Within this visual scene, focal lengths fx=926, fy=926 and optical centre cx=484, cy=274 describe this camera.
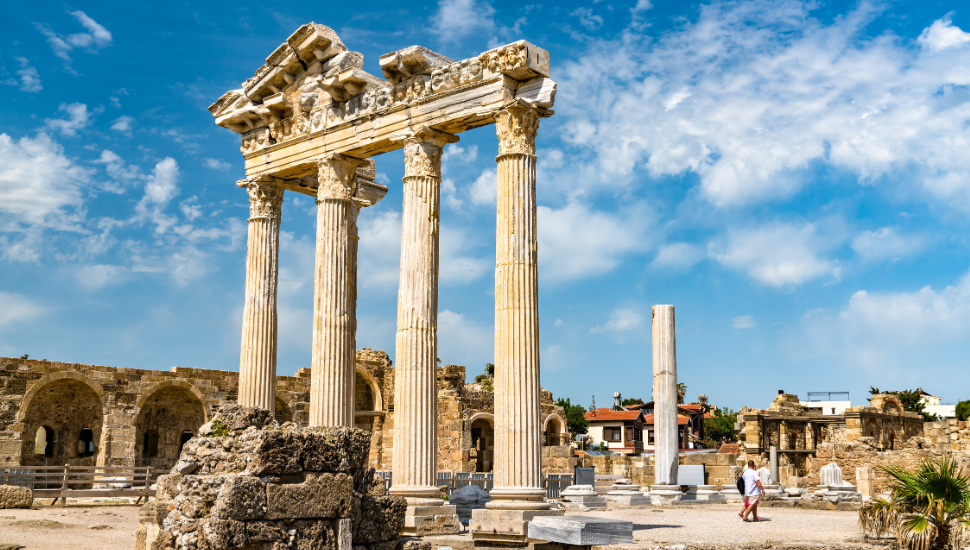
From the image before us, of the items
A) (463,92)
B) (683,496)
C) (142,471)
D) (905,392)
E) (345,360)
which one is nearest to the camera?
(463,92)

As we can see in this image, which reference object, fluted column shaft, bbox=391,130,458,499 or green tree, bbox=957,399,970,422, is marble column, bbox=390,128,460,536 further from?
green tree, bbox=957,399,970,422

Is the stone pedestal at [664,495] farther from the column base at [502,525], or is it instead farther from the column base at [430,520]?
the column base at [502,525]

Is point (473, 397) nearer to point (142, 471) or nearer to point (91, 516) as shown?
point (142, 471)

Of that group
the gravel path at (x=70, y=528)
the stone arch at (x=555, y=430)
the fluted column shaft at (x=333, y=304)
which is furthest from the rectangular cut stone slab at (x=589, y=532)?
the stone arch at (x=555, y=430)

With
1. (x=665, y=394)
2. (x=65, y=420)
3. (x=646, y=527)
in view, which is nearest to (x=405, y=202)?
(x=646, y=527)

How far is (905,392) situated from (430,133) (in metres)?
70.8

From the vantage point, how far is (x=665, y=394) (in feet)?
74.6

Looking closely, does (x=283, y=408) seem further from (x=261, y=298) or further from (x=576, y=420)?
(x=576, y=420)

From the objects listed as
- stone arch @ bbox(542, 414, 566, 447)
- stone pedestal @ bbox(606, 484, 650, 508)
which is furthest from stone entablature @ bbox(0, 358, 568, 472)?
stone pedestal @ bbox(606, 484, 650, 508)

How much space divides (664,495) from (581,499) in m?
2.46

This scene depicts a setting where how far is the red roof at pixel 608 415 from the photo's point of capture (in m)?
80.3

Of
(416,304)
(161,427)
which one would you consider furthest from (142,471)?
(416,304)

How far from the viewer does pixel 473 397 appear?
34.2 m

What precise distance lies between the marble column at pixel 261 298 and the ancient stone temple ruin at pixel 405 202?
30 millimetres
